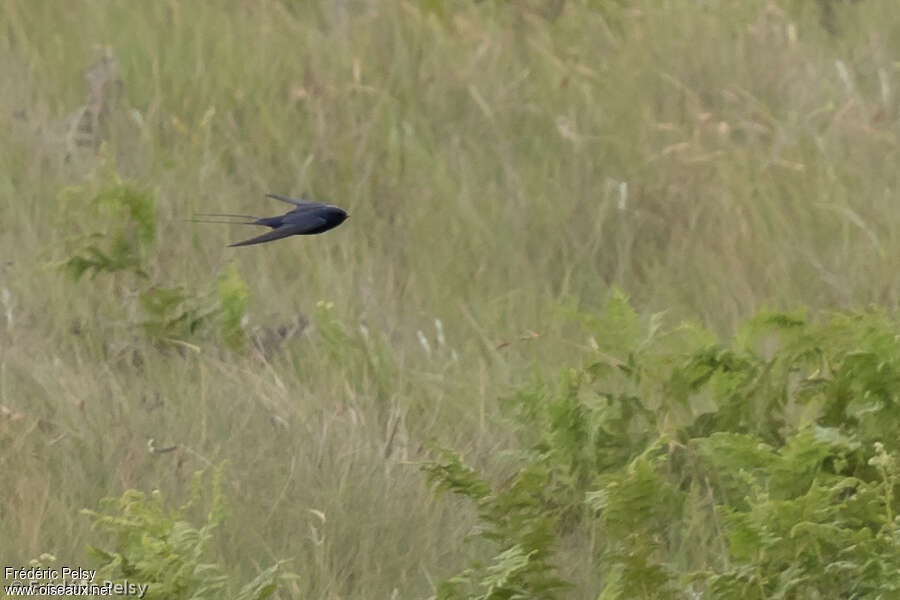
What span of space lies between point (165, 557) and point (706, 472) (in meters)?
1.21

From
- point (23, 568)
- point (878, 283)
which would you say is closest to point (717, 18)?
point (878, 283)

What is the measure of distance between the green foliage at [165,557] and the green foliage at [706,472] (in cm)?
39

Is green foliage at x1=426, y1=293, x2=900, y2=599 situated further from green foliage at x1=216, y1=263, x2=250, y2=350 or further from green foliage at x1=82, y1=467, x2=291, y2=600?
green foliage at x1=216, y1=263, x2=250, y2=350

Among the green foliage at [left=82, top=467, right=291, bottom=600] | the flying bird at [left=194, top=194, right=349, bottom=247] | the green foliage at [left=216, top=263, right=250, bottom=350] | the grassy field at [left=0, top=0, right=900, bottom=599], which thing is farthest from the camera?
the green foliage at [left=216, top=263, right=250, bottom=350]

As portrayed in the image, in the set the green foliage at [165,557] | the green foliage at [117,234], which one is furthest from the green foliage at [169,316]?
the green foliage at [165,557]

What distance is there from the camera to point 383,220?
456cm

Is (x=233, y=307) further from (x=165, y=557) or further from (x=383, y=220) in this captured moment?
(x=165, y=557)

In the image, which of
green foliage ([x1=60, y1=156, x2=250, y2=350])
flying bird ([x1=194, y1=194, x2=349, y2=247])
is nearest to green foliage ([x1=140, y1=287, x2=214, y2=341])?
green foliage ([x1=60, y1=156, x2=250, y2=350])

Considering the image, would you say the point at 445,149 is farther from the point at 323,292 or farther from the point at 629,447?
the point at 629,447

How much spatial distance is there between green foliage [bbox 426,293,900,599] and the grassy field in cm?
18

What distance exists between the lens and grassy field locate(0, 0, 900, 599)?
325 cm

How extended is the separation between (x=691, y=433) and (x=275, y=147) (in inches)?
76.2

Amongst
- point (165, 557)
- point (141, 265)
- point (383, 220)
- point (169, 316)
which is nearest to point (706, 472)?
point (165, 557)

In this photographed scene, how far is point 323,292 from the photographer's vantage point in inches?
165
